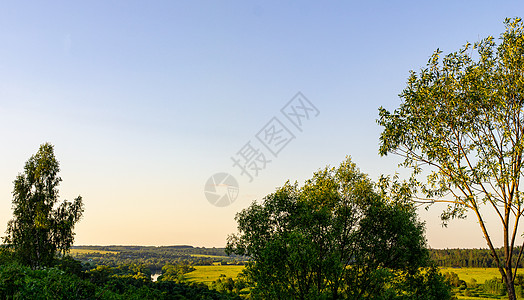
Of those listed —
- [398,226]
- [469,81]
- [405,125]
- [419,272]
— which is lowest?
[419,272]

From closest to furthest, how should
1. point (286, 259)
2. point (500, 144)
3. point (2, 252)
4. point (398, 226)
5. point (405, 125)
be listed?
point (500, 144) < point (405, 125) < point (286, 259) < point (398, 226) < point (2, 252)

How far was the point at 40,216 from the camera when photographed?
119 feet

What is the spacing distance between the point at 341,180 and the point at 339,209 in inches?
116

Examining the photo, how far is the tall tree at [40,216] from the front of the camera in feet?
117

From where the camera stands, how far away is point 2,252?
35.2m

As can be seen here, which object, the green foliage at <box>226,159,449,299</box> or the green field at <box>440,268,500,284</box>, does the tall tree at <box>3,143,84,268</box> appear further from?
the green field at <box>440,268,500,284</box>

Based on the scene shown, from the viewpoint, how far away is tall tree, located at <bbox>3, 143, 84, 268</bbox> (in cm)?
3562

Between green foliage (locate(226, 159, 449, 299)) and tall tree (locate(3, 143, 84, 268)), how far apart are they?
21897 mm

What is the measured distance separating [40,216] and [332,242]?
3045cm

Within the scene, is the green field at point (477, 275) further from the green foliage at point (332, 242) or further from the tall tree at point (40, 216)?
the tall tree at point (40, 216)

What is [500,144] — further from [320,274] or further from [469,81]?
[320,274]

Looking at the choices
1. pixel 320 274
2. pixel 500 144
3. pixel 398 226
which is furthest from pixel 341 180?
pixel 500 144

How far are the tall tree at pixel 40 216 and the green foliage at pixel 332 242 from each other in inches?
862

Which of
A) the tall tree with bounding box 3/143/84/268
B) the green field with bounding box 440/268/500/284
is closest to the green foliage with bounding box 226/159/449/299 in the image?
the tall tree with bounding box 3/143/84/268
